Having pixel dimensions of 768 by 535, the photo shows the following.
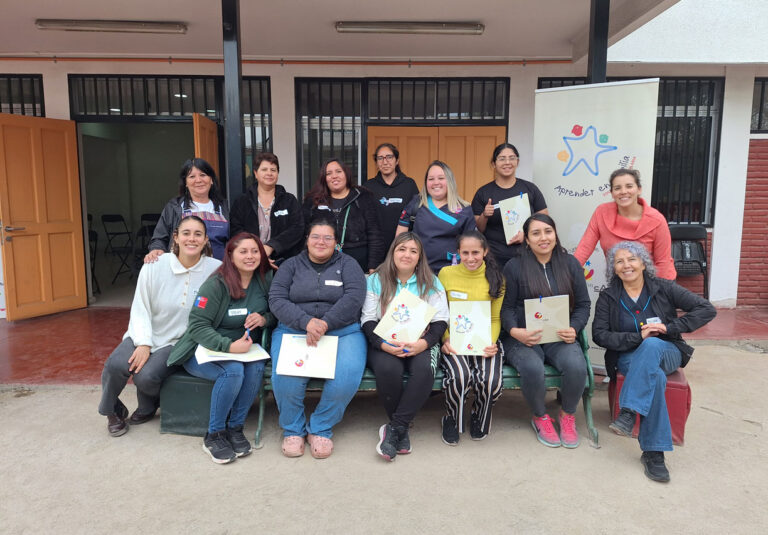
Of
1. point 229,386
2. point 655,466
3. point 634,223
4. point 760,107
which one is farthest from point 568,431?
point 760,107

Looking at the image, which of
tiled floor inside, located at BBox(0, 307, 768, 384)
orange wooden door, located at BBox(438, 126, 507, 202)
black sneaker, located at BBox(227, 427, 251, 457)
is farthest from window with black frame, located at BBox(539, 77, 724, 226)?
black sneaker, located at BBox(227, 427, 251, 457)

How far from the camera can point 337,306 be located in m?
3.01

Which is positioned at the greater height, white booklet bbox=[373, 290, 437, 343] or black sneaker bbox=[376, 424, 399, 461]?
white booklet bbox=[373, 290, 437, 343]

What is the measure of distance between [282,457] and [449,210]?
75.0 inches

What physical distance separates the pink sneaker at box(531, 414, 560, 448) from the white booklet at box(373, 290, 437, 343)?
89 cm

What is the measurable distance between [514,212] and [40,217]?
5.33 m

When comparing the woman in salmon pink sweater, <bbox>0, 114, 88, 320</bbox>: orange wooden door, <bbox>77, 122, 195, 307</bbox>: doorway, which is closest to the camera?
the woman in salmon pink sweater

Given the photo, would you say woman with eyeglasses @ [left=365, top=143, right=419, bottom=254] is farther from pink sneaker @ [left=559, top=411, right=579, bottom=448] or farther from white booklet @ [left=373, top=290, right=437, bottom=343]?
pink sneaker @ [left=559, top=411, right=579, bottom=448]

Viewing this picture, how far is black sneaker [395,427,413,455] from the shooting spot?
285 centimetres

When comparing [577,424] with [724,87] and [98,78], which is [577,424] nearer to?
[724,87]

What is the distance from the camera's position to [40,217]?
5.79m

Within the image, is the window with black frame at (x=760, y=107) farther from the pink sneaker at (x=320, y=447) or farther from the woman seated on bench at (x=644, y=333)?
the pink sneaker at (x=320, y=447)

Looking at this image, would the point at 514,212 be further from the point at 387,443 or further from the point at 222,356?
the point at 222,356

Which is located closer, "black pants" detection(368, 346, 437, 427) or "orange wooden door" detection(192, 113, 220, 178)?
"black pants" detection(368, 346, 437, 427)
